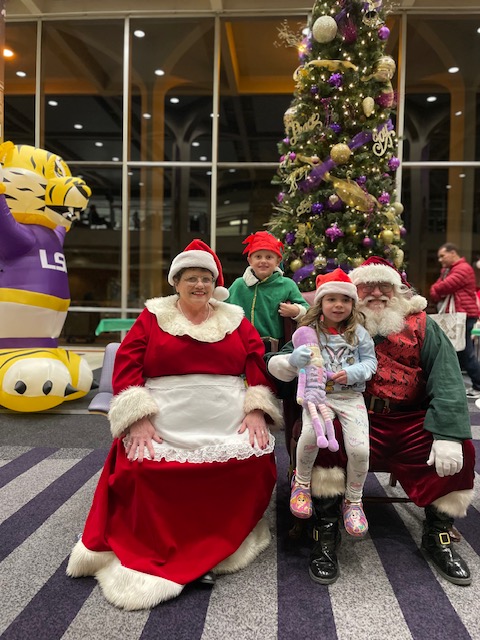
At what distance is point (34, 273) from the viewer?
12.6ft

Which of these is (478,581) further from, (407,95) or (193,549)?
(407,95)

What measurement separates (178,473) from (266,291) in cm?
160

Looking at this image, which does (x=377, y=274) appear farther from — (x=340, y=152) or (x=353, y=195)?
(x=340, y=152)

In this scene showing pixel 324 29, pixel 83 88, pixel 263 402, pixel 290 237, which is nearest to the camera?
pixel 263 402

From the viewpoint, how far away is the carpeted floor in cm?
145

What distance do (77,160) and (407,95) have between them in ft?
19.7

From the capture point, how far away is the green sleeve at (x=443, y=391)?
5.84 ft

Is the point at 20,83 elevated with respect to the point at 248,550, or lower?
elevated

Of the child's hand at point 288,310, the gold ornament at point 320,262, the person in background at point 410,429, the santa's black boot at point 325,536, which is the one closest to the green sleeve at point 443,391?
the person in background at point 410,429

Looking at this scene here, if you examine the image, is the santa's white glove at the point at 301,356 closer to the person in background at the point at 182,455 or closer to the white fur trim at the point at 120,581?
the person in background at the point at 182,455

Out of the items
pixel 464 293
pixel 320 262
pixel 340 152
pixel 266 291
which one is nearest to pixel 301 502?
pixel 266 291

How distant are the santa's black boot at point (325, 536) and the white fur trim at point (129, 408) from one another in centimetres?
78

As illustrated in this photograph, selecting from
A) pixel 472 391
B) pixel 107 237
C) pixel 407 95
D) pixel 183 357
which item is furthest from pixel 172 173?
pixel 183 357

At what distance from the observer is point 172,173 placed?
8398 mm
